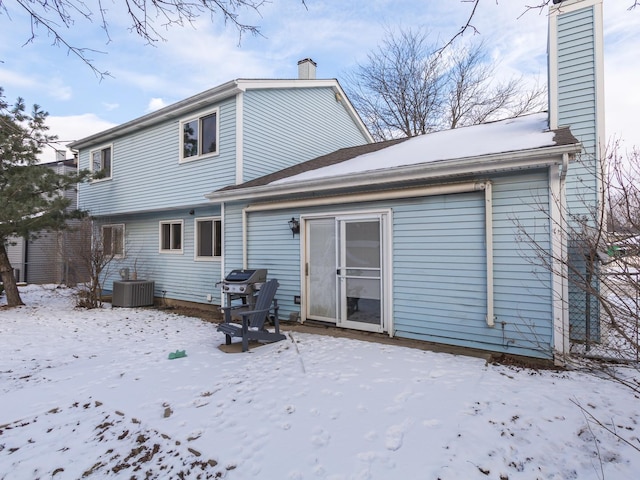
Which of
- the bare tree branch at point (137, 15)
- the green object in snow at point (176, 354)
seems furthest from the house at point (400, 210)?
the bare tree branch at point (137, 15)

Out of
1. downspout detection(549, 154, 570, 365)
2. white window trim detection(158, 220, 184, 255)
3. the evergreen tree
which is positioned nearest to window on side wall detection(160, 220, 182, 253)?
white window trim detection(158, 220, 184, 255)

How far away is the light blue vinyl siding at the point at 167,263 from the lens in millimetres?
9023

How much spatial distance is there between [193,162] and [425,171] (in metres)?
5.94

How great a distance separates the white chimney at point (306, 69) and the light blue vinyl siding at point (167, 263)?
5.13 meters

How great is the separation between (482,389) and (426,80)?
1592 centimetres

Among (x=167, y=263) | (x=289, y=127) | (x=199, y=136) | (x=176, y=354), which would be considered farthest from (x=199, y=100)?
(x=176, y=354)

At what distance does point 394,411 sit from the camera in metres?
3.30

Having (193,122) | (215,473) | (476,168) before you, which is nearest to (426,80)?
(193,122)

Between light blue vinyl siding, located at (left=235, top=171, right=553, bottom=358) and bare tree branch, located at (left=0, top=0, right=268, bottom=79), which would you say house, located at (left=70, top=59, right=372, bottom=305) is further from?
bare tree branch, located at (left=0, top=0, right=268, bottom=79)

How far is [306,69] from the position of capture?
10812mm

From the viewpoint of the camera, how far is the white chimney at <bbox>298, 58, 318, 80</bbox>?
10.8m

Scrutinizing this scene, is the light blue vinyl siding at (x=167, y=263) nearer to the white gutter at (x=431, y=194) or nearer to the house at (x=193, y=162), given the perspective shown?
the house at (x=193, y=162)

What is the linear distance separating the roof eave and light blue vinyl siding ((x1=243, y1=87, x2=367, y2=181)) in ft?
4.52

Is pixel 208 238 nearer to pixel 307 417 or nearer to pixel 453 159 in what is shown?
pixel 453 159
